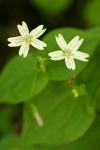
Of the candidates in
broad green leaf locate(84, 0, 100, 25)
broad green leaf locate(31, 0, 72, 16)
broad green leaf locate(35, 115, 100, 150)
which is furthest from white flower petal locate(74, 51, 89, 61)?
broad green leaf locate(31, 0, 72, 16)

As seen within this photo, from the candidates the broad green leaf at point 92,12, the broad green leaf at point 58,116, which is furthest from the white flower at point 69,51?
the broad green leaf at point 92,12

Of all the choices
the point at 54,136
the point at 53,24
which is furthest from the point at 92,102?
the point at 53,24

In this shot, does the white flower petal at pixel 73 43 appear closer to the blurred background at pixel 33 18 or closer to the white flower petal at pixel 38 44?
the white flower petal at pixel 38 44

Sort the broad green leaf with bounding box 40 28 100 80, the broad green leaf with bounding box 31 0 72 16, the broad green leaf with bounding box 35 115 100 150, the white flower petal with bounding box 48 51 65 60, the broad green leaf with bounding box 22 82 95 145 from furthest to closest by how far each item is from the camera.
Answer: the broad green leaf with bounding box 31 0 72 16 → the broad green leaf with bounding box 35 115 100 150 → the broad green leaf with bounding box 22 82 95 145 → the broad green leaf with bounding box 40 28 100 80 → the white flower petal with bounding box 48 51 65 60

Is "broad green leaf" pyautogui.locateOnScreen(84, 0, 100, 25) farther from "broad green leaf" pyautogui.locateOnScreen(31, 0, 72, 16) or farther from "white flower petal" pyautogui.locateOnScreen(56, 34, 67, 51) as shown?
"white flower petal" pyautogui.locateOnScreen(56, 34, 67, 51)

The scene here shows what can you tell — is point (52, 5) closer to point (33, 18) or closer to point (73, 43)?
point (33, 18)

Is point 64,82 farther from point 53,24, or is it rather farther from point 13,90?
point 53,24

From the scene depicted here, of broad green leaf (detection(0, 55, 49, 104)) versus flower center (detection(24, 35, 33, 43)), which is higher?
flower center (detection(24, 35, 33, 43))
